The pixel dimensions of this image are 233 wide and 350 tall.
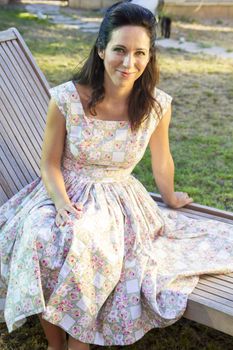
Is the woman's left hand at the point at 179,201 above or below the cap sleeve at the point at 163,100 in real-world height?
below

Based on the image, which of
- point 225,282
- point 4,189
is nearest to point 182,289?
point 225,282

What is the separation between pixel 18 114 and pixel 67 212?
3.63 feet

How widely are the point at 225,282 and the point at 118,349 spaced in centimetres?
60

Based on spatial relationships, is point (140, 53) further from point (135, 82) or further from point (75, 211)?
point (75, 211)

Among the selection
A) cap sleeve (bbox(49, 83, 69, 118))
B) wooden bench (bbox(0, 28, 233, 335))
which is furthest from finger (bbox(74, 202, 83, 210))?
wooden bench (bbox(0, 28, 233, 335))

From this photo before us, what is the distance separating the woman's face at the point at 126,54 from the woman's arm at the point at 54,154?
30 cm

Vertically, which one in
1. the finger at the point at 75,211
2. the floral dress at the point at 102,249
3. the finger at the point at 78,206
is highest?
the finger at the point at 75,211

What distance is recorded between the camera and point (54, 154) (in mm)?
2633

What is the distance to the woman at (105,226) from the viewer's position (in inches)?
91.2

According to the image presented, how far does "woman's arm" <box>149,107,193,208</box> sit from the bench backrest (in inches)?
28.0

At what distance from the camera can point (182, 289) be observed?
238cm

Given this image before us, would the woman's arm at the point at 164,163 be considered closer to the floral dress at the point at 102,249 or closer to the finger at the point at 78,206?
the floral dress at the point at 102,249

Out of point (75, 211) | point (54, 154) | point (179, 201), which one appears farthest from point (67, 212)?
point (179, 201)

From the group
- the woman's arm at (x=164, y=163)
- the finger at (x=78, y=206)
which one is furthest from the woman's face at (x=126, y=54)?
the finger at (x=78, y=206)
